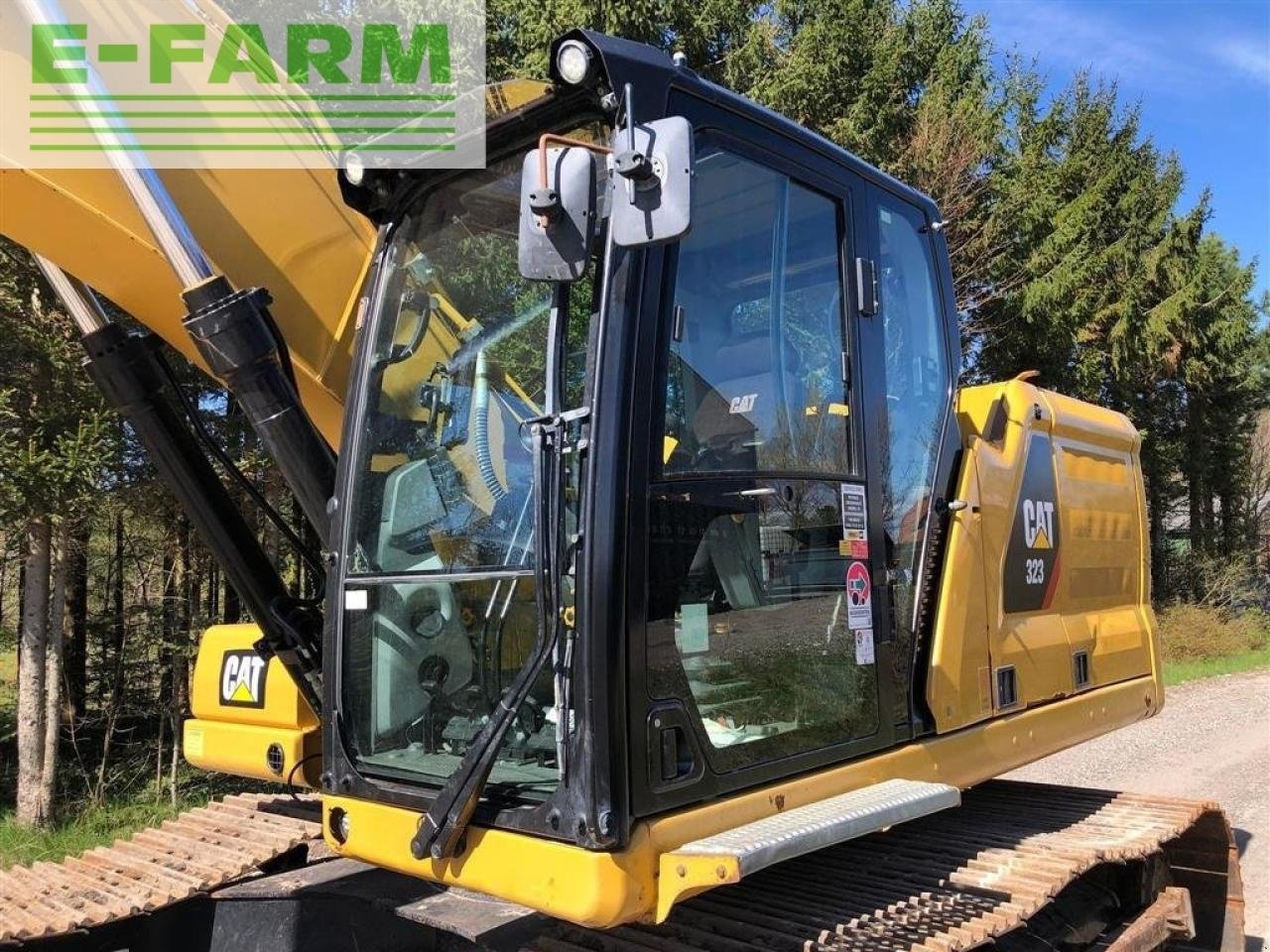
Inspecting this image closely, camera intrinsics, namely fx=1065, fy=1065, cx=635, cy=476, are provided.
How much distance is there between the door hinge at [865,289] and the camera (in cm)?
309

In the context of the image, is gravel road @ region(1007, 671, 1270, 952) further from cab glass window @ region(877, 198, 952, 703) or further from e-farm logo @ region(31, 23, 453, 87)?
e-farm logo @ region(31, 23, 453, 87)

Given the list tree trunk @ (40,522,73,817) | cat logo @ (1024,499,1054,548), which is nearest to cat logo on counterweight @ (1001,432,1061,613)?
cat logo @ (1024,499,1054,548)

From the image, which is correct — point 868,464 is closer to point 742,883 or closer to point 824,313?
point 824,313

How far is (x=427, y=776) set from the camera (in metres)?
2.51

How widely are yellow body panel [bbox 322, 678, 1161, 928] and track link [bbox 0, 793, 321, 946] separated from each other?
0.79 metres

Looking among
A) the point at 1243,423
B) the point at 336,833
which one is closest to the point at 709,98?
the point at 336,833

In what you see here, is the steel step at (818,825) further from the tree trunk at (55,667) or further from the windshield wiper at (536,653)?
the tree trunk at (55,667)

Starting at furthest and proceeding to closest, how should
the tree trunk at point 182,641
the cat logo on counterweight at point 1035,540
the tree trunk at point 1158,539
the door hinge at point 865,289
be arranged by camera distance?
the tree trunk at point 1158,539 < the tree trunk at point 182,641 < the cat logo on counterweight at point 1035,540 < the door hinge at point 865,289

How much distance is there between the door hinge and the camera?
3088 mm

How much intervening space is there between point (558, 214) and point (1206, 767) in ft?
28.5

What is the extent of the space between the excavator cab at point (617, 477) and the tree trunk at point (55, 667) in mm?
5923

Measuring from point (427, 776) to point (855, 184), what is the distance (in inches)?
80.5

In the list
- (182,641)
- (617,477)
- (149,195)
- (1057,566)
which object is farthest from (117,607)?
(617,477)

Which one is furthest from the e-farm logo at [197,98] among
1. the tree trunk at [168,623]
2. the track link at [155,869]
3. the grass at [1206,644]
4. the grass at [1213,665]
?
the grass at [1206,644]
